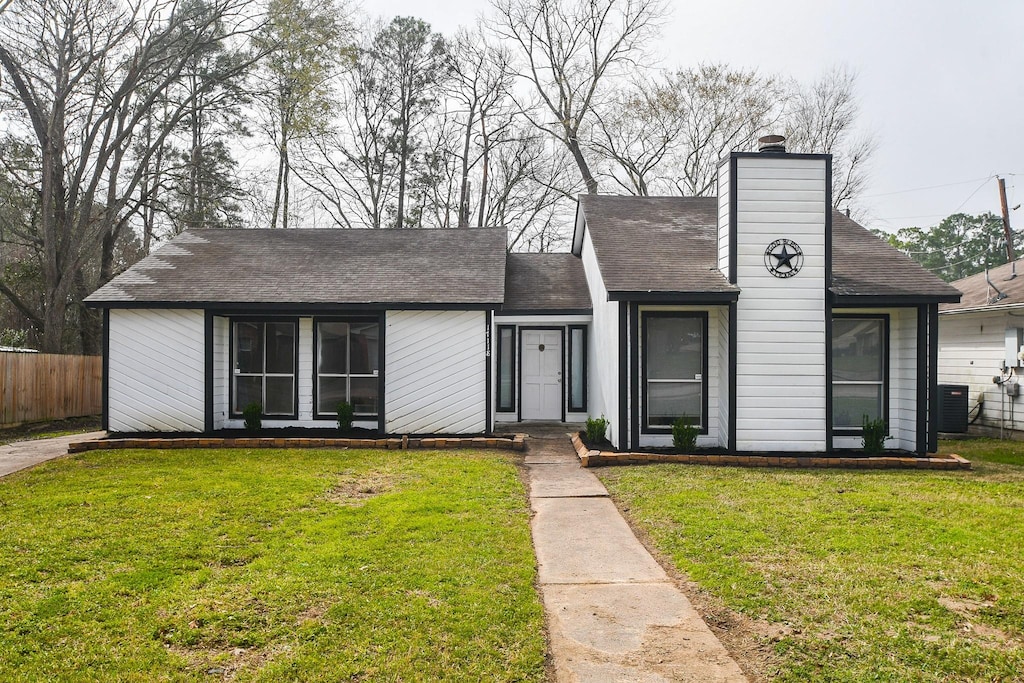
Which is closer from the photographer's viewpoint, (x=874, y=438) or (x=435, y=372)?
(x=874, y=438)

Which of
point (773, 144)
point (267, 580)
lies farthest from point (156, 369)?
point (773, 144)

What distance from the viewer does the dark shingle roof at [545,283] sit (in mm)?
12859

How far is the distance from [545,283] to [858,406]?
6515mm

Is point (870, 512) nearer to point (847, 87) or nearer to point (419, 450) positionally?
point (419, 450)

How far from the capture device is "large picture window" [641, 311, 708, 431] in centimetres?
1012

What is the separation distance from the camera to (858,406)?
1018 centimetres

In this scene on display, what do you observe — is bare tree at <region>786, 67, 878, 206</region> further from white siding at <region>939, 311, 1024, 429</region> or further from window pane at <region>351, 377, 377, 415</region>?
→ window pane at <region>351, 377, 377, 415</region>

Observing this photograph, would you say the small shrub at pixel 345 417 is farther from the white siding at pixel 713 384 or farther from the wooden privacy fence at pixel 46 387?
the wooden privacy fence at pixel 46 387

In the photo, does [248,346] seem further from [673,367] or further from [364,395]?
[673,367]

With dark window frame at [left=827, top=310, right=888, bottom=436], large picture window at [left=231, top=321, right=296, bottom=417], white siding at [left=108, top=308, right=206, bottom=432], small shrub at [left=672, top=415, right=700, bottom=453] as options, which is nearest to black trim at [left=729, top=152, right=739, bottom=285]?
dark window frame at [left=827, top=310, right=888, bottom=436]

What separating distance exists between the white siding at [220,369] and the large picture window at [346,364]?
167cm

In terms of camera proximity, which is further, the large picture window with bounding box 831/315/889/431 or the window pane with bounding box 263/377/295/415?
the window pane with bounding box 263/377/295/415

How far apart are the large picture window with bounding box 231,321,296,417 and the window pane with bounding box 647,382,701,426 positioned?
6.33m

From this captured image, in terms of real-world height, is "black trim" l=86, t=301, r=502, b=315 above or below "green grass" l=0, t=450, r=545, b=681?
above
